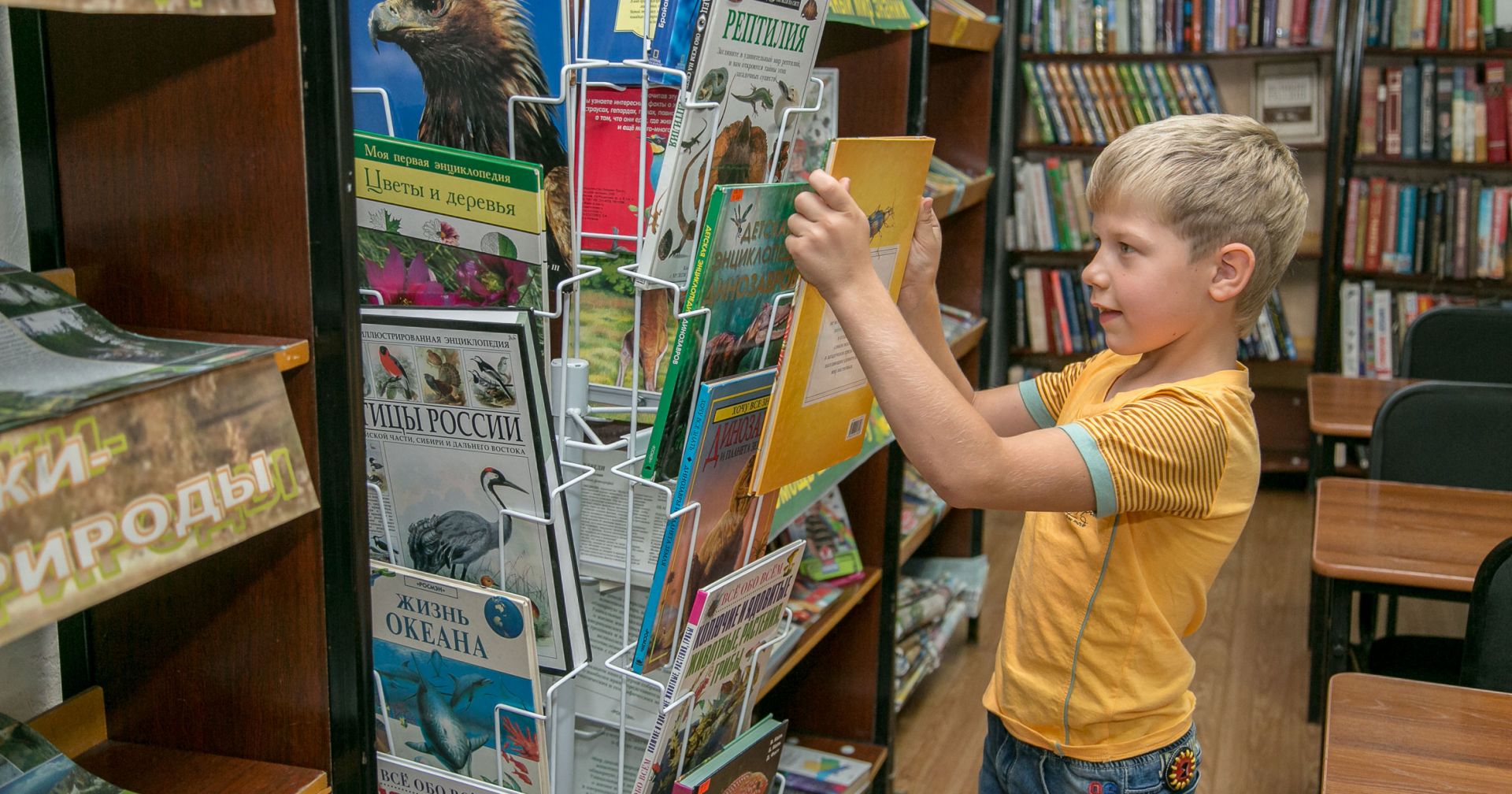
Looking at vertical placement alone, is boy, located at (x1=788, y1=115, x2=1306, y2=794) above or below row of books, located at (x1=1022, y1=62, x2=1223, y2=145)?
below

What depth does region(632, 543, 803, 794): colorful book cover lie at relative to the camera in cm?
115

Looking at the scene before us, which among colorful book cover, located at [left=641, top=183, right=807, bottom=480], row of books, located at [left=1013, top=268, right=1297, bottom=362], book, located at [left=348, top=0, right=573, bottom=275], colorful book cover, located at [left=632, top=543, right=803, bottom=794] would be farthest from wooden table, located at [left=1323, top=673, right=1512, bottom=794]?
row of books, located at [left=1013, top=268, right=1297, bottom=362]

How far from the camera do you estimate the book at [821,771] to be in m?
1.82

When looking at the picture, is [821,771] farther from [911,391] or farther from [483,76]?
[483,76]

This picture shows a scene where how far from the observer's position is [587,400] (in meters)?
1.14

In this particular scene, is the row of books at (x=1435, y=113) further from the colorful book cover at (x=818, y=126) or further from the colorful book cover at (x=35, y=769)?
the colorful book cover at (x=35, y=769)

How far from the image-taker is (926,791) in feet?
7.51

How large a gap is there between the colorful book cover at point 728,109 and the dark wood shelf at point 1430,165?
3436 mm

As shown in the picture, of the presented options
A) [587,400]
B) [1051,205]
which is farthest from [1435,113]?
[587,400]

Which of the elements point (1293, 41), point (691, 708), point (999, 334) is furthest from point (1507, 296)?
point (691, 708)

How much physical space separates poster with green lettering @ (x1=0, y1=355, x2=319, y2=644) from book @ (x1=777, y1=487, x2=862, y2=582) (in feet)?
4.00

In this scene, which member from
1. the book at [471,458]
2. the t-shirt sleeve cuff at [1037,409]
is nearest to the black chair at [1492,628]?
the t-shirt sleeve cuff at [1037,409]

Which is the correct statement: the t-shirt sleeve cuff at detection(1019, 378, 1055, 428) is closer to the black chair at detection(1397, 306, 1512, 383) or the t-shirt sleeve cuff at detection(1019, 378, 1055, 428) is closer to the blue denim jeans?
the blue denim jeans

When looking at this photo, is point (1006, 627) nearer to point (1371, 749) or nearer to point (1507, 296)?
point (1371, 749)
